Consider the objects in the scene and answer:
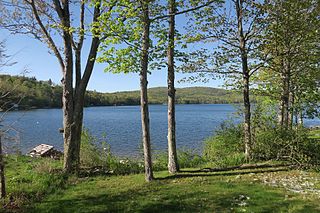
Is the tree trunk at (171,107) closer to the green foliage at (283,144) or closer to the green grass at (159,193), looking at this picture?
the green grass at (159,193)

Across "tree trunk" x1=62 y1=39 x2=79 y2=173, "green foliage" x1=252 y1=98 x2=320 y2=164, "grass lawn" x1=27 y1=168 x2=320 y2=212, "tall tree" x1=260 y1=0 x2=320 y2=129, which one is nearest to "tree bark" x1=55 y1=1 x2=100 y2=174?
"tree trunk" x1=62 y1=39 x2=79 y2=173

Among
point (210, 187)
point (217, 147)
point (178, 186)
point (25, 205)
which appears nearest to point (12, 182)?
point (25, 205)

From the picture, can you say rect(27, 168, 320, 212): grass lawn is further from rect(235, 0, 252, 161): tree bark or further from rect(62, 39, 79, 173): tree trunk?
rect(235, 0, 252, 161): tree bark

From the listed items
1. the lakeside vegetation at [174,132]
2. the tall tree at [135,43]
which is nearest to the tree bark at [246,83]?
the lakeside vegetation at [174,132]

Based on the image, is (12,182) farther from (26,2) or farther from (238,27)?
(238,27)

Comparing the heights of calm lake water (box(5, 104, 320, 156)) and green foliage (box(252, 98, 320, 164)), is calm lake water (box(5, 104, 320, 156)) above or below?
below

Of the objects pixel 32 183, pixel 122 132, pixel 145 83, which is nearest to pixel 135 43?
pixel 145 83

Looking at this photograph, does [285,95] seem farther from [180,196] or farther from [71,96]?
[71,96]

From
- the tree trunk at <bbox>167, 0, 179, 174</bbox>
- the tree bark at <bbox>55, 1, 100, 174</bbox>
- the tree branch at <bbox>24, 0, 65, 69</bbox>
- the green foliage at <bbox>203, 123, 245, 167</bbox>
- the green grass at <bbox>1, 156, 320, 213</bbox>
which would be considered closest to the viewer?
the green grass at <bbox>1, 156, 320, 213</bbox>

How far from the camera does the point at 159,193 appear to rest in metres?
8.45

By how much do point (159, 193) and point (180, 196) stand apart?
2.40 ft

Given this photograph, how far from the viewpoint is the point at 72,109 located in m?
12.0

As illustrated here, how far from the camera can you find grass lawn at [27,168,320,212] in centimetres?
697

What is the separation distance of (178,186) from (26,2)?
971 cm
